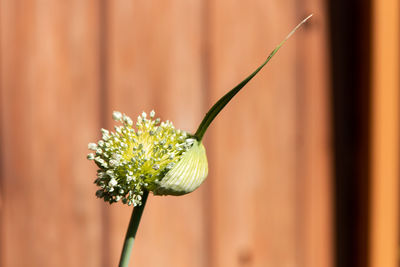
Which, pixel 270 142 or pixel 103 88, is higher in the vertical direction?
pixel 103 88

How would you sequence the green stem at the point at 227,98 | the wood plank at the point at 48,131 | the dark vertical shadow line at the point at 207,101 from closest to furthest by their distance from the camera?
the green stem at the point at 227,98
the wood plank at the point at 48,131
the dark vertical shadow line at the point at 207,101

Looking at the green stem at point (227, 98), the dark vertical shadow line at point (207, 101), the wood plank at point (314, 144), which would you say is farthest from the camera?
the wood plank at point (314, 144)

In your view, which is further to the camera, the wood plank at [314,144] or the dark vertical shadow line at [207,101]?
the wood plank at [314,144]

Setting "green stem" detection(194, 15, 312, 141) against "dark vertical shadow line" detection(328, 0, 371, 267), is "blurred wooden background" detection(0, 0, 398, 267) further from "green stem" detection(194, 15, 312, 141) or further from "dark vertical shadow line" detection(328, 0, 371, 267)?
"green stem" detection(194, 15, 312, 141)

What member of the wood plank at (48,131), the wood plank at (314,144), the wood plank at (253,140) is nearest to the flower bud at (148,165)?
the wood plank at (48,131)

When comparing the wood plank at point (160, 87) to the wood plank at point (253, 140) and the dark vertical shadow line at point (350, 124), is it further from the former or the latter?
the dark vertical shadow line at point (350, 124)

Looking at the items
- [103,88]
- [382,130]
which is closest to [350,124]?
[382,130]

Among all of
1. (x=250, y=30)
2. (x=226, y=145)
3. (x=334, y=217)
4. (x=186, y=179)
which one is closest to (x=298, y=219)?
(x=334, y=217)

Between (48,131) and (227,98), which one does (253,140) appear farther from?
(227,98)

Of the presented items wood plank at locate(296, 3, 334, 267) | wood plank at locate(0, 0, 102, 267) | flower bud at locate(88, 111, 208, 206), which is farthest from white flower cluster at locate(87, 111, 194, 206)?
wood plank at locate(296, 3, 334, 267)
